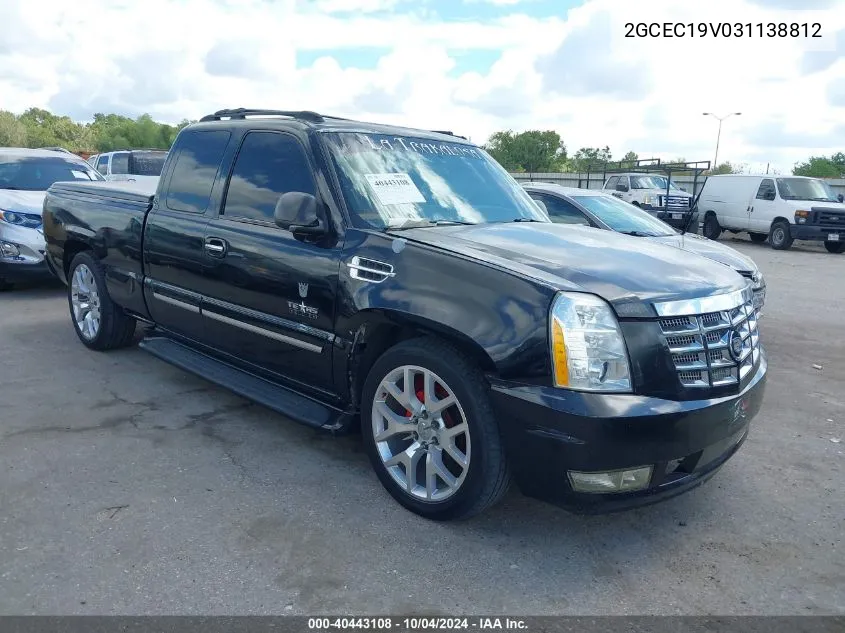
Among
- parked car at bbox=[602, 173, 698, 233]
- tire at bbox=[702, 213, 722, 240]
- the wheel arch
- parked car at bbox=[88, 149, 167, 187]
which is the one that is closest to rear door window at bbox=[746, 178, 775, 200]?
tire at bbox=[702, 213, 722, 240]

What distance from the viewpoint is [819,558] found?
3125mm

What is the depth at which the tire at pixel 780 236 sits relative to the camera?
700 inches

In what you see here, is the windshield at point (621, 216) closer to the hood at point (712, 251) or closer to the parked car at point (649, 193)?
the hood at point (712, 251)

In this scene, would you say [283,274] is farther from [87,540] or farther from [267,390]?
[87,540]

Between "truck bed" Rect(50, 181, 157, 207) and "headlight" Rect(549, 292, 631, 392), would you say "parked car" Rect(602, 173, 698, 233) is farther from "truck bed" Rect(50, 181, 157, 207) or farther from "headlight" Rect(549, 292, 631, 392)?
Answer: "headlight" Rect(549, 292, 631, 392)

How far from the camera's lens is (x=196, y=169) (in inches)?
187

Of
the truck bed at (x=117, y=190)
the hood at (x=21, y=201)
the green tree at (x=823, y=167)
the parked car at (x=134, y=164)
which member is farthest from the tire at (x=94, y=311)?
the green tree at (x=823, y=167)

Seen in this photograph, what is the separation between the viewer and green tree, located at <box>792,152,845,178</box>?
2250 inches

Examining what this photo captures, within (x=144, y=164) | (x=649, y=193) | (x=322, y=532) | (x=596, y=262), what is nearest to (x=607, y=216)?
(x=596, y=262)

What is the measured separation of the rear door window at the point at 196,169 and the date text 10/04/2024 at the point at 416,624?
290 centimetres

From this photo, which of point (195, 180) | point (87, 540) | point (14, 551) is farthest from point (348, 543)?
point (195, 180)

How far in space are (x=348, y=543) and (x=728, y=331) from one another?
1.94 metres

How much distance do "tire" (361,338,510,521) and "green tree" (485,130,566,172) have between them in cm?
9512

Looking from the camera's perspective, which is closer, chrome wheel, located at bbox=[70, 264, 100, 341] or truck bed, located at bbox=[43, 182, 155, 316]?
truck bed, located at bbox=[43, 182, 155, 316]
